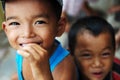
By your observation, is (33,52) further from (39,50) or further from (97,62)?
(97,62)

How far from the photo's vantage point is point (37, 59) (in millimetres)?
338

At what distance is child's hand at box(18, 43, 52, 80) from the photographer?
338 millimetres

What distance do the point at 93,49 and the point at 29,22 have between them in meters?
0.19

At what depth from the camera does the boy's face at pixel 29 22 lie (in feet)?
1.19

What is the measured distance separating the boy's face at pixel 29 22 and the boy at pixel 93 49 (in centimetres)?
14

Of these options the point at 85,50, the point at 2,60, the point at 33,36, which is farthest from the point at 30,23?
the point at 2,60

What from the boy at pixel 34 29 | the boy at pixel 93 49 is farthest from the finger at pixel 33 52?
the boy at pixel 93 49

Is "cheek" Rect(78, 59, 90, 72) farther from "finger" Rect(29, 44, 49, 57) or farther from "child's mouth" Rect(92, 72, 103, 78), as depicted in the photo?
"finger" Rect(29, 44, 49, 57)

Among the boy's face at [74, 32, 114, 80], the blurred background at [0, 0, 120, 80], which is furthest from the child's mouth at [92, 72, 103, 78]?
the blurred background at [0, 0, 120, 80]

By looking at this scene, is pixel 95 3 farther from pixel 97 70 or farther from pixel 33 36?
pixel 33 36

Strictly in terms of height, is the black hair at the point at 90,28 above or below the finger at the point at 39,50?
below

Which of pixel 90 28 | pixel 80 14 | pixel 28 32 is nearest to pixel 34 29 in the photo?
pixel 28 32

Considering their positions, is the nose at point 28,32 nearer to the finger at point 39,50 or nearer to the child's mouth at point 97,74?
the finger at point 39,50

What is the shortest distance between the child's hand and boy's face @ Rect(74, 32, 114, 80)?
17cm
